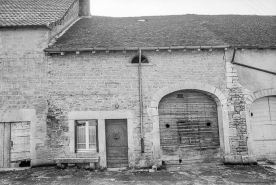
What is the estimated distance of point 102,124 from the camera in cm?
845

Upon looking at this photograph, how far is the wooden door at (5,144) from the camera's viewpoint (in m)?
8.35

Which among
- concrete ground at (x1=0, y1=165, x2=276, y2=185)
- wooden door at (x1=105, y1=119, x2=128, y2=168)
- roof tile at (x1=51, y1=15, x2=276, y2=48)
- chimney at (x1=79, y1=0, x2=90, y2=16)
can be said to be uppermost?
chimney at (x1=79, y1=0, x2=90, y2=16)

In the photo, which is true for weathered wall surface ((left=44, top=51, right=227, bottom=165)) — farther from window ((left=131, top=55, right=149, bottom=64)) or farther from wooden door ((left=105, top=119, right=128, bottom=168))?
wooden door ((left=105, top=119, right=128, bottom=168))

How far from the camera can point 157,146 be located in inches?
332

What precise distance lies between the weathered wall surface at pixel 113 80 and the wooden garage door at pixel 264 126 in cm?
180

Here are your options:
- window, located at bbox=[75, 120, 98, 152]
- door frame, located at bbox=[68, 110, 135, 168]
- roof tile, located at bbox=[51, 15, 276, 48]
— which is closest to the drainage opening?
door frame, located at bbox=[68, 110, 135, 168]

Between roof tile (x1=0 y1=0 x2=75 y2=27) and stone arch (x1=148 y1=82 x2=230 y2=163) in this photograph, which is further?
roof tile (x1=0 y1=0 x2=75 y2=27)

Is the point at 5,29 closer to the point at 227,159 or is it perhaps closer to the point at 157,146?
the point at 157,146

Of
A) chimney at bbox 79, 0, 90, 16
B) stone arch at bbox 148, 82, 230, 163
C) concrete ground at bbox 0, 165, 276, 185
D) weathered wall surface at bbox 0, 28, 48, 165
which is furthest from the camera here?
chimney at bbox 79, 0, 90, 16

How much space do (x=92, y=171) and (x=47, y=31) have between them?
5561 mm

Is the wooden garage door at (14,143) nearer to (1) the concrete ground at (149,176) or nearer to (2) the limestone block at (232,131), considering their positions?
(1) the concrete ground at (149,176)

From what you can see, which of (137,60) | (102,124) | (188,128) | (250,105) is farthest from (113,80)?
(250,105)

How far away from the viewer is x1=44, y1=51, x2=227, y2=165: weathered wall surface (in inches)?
333

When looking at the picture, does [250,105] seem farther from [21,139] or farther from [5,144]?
[5,144]
